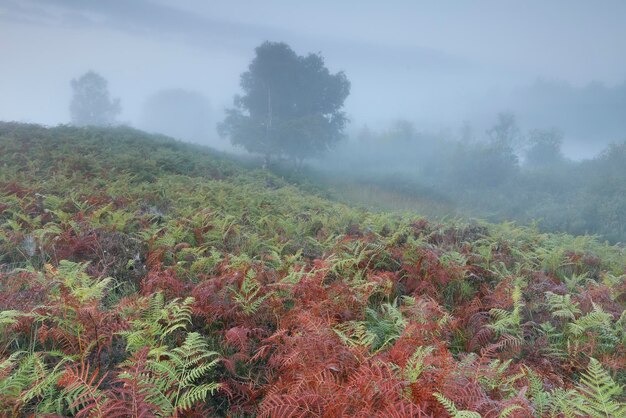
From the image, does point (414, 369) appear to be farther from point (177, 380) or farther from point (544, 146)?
point (544, 146)

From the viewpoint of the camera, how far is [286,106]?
124 feet

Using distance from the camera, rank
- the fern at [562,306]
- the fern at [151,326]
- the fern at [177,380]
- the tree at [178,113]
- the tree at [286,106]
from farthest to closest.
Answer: the tree at [178,113], the tree at [286,106], the fern at [562,306], the fern at [151,326], the fern at [177,380]

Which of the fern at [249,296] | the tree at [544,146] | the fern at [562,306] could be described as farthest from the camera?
the tree at [544,146]

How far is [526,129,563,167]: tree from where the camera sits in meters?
48.0

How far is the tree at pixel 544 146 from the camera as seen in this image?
47969 mm

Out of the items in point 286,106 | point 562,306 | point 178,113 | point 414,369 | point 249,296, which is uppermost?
point 286,106

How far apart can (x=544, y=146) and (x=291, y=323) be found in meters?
54.7

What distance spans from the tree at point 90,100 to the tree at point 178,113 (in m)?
21.3

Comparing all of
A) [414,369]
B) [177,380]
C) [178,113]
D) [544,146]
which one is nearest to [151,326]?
[177,380]

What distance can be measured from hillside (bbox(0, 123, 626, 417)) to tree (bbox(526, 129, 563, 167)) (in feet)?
155

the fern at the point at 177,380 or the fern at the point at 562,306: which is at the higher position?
the fern at the point at 562,306

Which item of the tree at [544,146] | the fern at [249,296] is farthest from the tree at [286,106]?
the fern at [249,296]

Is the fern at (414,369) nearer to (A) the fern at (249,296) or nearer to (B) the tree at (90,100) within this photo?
(A) the fern at (249,296)

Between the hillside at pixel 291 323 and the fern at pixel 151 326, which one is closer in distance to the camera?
the hillside at pixel 291 323
